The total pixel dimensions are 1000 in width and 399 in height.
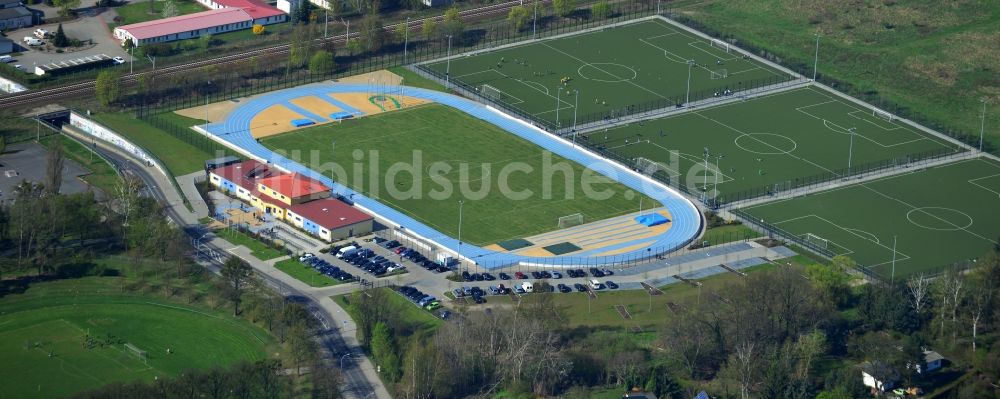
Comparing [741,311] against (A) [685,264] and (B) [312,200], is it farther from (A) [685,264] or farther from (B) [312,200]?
(B) [312,200]

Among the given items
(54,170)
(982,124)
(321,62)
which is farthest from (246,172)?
(982,124)

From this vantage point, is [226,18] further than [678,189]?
Yes

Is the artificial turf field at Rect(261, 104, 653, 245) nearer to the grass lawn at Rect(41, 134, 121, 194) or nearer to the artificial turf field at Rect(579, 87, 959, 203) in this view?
the artificial turf field at Rect(579, 87, 959, 203)

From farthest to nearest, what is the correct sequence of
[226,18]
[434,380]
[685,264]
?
[226,18]
[685,264]
[434,380]

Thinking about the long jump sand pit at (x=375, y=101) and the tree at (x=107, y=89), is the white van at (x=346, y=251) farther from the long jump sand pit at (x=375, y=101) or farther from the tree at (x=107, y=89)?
the tree at (x=107, y=89)

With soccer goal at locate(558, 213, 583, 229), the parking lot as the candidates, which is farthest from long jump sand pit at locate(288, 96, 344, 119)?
soccer goal at locate(558, 213, 583, 229)

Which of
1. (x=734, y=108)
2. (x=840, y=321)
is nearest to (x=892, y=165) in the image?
(x=734, y=108)

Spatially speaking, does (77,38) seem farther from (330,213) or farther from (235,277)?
(235,277)

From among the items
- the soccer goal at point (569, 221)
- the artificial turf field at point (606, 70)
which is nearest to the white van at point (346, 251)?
the soccer goal at point (569, 221)
